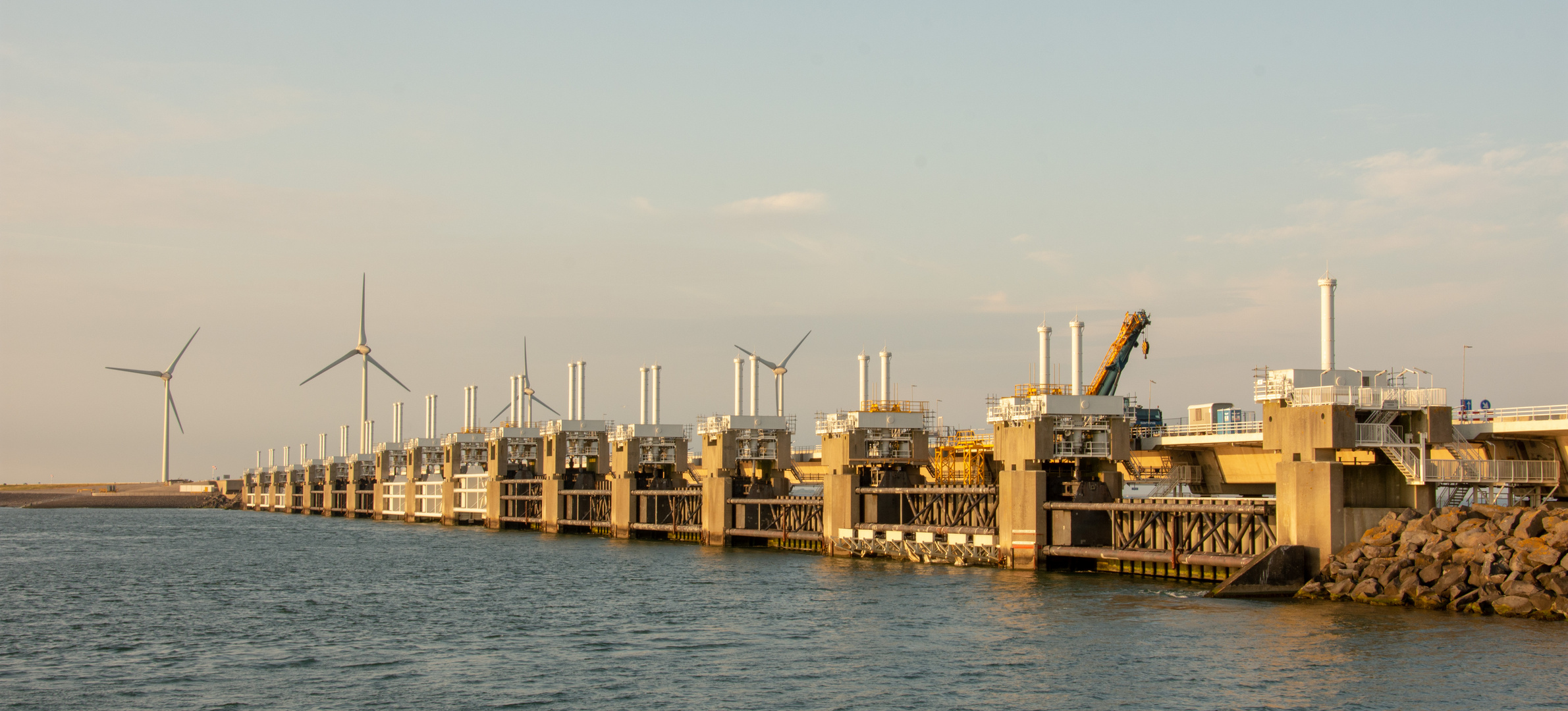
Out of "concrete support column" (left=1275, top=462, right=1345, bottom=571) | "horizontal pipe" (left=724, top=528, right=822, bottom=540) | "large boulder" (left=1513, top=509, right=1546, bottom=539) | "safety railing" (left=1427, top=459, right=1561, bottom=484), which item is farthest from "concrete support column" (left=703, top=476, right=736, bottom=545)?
"large boulder" (left=1513, top=509, right=1546, bottom=539)

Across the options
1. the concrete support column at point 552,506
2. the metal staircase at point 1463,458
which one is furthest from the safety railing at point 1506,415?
the concrete support column at point 552,506

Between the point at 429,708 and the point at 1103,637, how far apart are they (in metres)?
25.8

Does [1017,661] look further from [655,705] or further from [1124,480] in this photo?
[1124,480]

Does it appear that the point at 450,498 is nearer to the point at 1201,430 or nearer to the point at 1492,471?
the point at 1201,430

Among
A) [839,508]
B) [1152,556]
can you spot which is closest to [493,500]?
[839,508]

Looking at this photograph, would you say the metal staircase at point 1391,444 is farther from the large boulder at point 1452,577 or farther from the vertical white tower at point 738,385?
the vertical white tower at point 738,385

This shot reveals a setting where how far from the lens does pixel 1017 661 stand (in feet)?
156

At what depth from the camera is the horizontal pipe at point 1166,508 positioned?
209ft

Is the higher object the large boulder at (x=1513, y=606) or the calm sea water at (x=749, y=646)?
the large boulder at (x=1513, y=606)

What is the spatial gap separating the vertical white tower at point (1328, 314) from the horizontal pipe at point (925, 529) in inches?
A: 951

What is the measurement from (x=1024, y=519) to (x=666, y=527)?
51.0 meters

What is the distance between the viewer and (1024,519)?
76562 mm

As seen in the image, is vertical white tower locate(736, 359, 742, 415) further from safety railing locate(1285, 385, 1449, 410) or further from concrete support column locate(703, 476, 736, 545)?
safety railing locate(1285, 385, 1449, 410)

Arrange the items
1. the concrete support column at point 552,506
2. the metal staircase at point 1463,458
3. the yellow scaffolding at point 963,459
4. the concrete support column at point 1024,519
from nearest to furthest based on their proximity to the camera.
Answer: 1. the metal staircase at point 1463,458
2. the concrete support column at point 1024,519
3. the yellow scaffolding at point 963,459
4. the concrete support column at point 552,506
